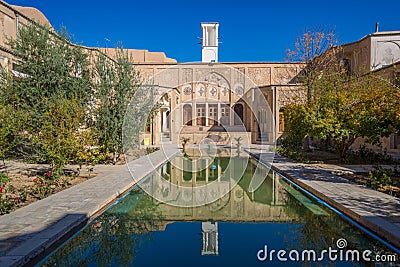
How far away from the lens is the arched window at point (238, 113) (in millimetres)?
31250

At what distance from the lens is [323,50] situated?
56.5 ft

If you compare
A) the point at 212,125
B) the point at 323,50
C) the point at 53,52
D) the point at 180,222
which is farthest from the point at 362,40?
the point at 180,222

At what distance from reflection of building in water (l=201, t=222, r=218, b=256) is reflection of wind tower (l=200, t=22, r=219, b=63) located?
29446 millimetres

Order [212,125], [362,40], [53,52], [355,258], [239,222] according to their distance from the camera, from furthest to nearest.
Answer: [212,125]
[362,40]
[53,52]
[239,222]
[355,258]

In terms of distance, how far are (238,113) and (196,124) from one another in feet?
14.5

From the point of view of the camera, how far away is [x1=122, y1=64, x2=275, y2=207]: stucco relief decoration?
855cm

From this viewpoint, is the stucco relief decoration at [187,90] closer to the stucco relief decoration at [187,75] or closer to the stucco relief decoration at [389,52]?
the stucco relief decoration at [187,75]

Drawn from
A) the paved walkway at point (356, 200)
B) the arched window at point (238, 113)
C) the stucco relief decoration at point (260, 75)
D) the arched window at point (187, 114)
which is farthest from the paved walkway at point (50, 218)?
the stucco relief decoration at point (260, 75)

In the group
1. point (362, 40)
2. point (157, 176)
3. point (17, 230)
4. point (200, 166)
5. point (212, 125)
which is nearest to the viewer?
point (17, 230)

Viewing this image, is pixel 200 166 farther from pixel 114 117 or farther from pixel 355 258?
pixel 355 258

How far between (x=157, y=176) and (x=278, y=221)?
5515 millimetres

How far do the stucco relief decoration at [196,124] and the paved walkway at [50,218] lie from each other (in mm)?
1281

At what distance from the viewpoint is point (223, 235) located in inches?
195

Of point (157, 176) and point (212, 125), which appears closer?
point (157, 176)
